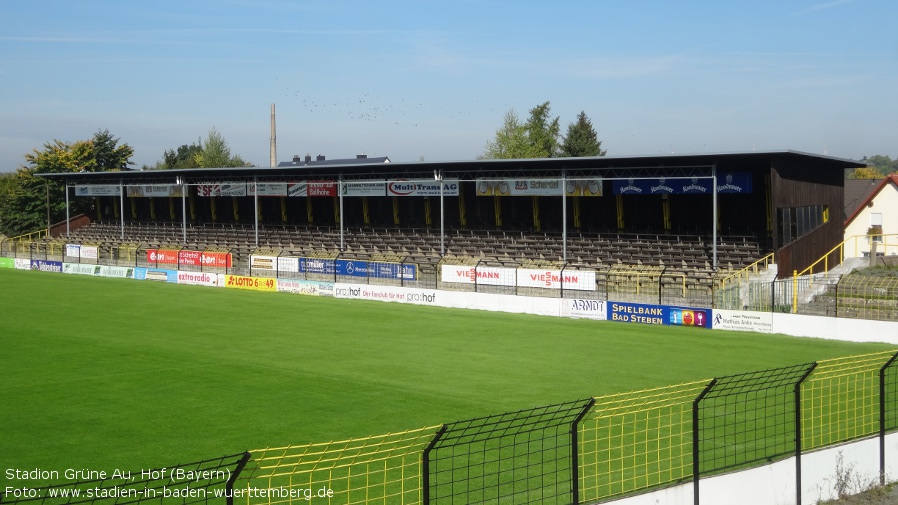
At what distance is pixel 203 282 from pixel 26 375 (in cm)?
2476

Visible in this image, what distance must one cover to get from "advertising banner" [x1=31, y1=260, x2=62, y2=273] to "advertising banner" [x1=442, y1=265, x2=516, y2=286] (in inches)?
1139

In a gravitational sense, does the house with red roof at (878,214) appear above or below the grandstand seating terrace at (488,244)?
above

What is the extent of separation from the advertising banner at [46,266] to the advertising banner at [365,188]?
1873 cm

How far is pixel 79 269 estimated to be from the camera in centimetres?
5175

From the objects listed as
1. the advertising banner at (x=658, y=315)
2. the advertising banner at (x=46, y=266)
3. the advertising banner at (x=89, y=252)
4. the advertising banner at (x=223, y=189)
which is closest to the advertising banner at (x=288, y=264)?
the advertising banner at (x=223, y=189)

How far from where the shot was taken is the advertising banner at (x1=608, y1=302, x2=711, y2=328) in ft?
93.6

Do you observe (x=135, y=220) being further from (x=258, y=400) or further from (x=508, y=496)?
(x=508, y=496)

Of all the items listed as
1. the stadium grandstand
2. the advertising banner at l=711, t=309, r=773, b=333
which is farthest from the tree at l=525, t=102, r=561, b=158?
the advertising banner at l=711, t=309, r=773, b=333

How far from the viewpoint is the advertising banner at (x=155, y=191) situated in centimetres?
5831

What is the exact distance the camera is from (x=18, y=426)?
15531mm

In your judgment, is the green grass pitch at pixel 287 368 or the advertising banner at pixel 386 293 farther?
the advertising banner at pixel 386 293

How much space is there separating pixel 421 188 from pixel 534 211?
607 cm

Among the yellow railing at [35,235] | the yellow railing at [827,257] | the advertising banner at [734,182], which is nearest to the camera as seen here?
the yellow railing at [827,257]

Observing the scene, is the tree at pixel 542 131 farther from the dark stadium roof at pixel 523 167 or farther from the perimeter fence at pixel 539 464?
the perimeter fence at pixel 539 464
